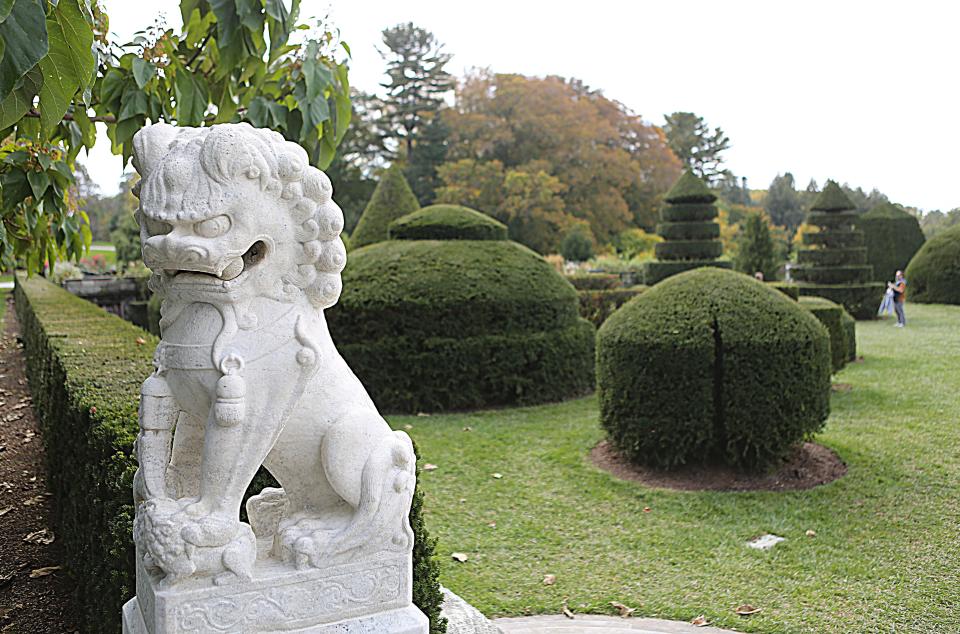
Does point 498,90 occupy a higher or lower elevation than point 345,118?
higher

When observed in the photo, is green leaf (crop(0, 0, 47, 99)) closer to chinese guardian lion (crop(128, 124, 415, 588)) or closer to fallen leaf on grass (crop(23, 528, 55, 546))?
chinese guardian lion (crop(128, 124, 415, 588))

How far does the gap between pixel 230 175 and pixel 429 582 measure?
1.91 metres

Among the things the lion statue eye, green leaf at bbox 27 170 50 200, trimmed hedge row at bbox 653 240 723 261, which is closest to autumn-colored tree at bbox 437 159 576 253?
trimmed hedge row at bbox 653 240 723 261

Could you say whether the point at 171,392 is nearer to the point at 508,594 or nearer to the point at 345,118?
the point at 345,118

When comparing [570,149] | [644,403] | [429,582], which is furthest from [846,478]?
[570,149]

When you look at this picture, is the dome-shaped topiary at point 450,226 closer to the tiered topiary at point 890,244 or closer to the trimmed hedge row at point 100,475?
the trimmed hedge row at point 100,475

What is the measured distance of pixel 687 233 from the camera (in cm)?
2233

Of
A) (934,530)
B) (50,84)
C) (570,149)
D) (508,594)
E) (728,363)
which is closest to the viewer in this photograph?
(50,84)

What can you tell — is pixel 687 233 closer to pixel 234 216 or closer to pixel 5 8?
pixel 234 216

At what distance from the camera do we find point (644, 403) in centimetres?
732

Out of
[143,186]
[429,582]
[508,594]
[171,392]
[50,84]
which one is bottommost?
[508,594]

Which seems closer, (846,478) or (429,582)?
(429,582)

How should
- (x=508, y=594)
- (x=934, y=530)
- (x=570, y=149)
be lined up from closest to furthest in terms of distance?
(x=508, y=594), (x=934, y=530), (x=570, y=149)

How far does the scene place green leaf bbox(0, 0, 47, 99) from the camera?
5.47 ft
